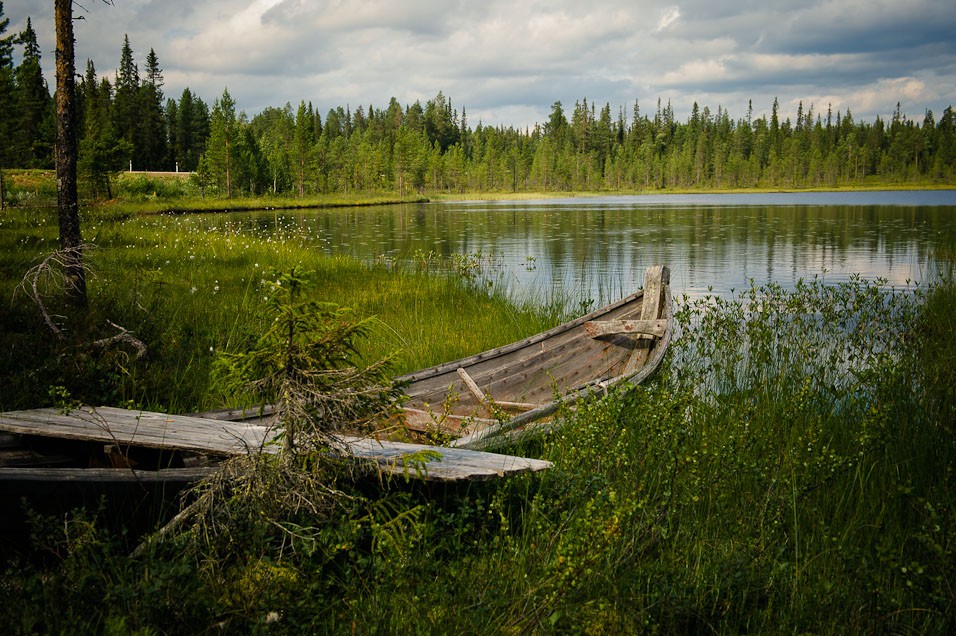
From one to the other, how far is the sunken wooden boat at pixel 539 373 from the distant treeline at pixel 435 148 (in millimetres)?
41513

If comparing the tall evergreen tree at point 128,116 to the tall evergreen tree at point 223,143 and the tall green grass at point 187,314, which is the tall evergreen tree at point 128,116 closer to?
the tall evergreen tree at point 223,143

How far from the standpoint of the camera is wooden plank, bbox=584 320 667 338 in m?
9.09

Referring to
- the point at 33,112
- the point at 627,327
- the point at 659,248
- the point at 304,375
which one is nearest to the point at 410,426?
the point at 304,375

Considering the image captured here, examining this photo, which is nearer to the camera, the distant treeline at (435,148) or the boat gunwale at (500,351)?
the boat gunwale at (500,351)

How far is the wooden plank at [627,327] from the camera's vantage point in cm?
909

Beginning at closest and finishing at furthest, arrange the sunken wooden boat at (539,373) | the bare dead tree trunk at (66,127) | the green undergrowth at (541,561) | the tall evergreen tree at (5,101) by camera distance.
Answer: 1. the green undergrowth at (541,561)
2. the sunken wooden boat at (539,373)
3. the bare dead tree trunk at (66,127)
4. the tall evergreen tree at (5,101)

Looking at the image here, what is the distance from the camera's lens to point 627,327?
30.0ft

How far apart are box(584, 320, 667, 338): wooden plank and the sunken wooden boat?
14 mm

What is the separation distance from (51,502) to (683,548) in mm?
3822

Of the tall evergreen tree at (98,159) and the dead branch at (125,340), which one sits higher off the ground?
the tall evergreen tree at (98,159)

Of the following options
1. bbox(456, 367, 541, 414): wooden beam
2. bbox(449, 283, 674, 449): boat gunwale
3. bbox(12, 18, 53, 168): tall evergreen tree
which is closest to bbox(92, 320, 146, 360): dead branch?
bbox(456, 367, 541, 414): wooden beam

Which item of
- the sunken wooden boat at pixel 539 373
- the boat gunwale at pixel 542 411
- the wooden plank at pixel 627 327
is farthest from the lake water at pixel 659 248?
the boat gunwale at pixel 542 411

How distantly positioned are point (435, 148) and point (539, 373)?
432 feet

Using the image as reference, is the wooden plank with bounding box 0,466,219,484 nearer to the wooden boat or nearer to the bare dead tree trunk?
the wooden boat
